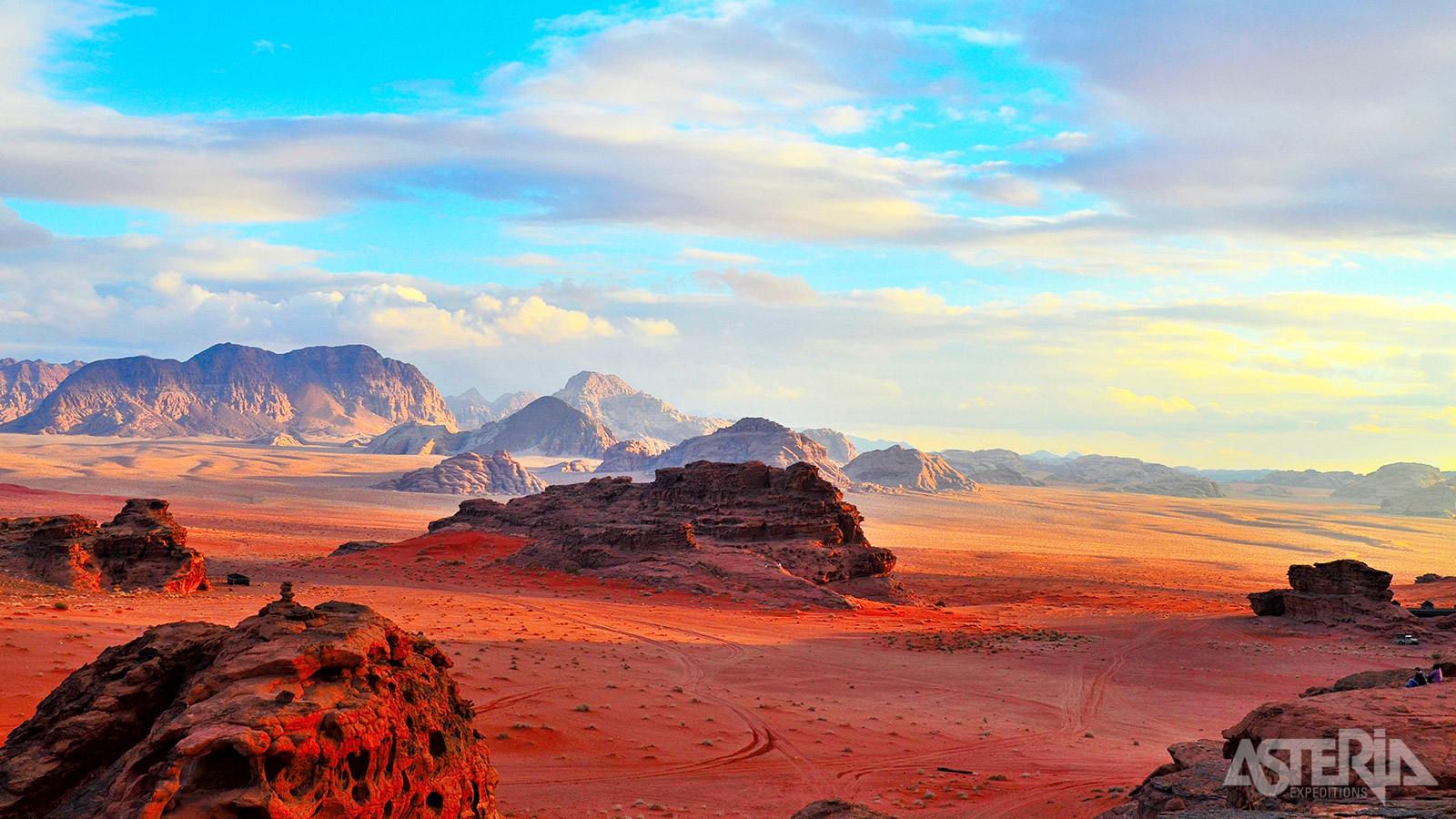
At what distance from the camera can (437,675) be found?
9164 mm

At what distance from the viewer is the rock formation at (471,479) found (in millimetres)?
134125

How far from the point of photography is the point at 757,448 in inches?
6471

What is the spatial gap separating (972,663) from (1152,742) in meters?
7.94

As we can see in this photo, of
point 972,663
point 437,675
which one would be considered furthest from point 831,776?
point 972,663

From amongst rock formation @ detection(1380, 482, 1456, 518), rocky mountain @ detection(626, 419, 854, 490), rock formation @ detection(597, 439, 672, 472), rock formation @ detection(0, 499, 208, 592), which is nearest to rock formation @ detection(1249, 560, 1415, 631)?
rock formation @ detection(0, 499, 208, 592)

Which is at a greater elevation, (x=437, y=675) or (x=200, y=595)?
(x=437, y=675)

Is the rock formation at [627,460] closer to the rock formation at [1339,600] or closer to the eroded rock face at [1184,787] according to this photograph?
the rock formation at [1339,600]

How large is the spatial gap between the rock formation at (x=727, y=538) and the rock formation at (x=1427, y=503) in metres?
185

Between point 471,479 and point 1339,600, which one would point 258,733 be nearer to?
point 1339,600

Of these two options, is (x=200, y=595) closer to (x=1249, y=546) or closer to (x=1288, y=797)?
(x=1288, y=797)

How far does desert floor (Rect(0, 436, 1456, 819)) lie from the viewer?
12.9 m

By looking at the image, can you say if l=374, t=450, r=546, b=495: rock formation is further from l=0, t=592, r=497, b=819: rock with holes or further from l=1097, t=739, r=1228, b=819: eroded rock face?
l=1097, t=739, r=1228, b=819: eroded rock face

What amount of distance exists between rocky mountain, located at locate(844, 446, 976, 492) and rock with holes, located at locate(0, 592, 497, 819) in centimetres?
17195

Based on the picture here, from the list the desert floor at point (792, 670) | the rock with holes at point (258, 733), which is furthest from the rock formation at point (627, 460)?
the rock with holes at point (258, 733)
